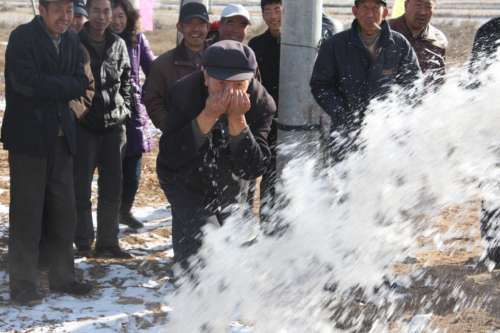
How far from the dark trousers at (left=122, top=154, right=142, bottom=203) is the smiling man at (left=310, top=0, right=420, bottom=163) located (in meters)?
2.41

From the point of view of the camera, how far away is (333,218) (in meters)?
3.80

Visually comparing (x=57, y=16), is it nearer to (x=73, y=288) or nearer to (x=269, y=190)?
(x=73, y=288)

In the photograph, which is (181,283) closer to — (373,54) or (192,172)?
(192,172)

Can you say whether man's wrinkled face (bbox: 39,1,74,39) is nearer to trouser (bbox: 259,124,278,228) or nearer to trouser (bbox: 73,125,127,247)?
trouser (bbox: 73,125,127,247)

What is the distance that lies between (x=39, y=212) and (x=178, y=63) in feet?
5.93

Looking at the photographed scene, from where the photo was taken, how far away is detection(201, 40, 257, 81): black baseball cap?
3.24m

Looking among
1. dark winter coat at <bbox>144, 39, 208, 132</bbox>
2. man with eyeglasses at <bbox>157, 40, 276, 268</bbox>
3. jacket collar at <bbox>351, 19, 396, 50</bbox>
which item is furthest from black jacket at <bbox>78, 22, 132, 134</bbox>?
jacket collar at <bbox>351, 19, 396, 50</bbox>

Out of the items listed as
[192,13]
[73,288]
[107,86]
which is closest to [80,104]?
[107,86]

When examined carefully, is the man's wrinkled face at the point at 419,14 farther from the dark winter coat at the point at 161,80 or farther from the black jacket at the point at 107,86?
the black jacket at the point at 107,86

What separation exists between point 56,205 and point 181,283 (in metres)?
1.15

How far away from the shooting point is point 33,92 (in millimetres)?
3838

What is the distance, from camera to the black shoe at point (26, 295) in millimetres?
3791

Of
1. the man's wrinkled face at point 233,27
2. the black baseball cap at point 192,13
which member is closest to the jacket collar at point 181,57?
the black baseball cap at point 192,13

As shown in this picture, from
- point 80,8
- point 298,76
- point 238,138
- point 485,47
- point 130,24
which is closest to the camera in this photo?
point 238,138
